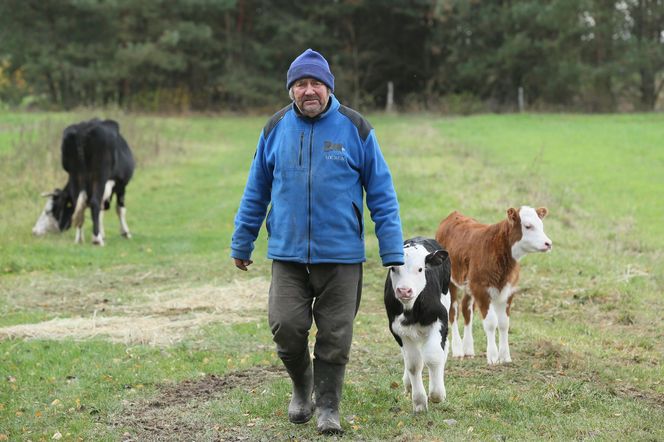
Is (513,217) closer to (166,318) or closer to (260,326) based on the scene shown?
(260,326)

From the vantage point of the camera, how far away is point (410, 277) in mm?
6031

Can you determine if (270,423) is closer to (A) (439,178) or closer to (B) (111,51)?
(A) (439,178)

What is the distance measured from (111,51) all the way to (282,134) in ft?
139

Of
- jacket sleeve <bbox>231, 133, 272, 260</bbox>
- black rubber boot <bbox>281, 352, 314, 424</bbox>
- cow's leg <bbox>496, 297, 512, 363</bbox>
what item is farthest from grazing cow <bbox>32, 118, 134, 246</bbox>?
black rubber boot <bbox>281, 352, 314, 424</bbox>

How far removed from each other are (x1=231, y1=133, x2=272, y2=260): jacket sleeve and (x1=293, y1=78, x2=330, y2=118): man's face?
0.44 metres

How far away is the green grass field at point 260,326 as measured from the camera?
20.5ft

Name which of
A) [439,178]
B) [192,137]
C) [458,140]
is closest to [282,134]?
[439,178]

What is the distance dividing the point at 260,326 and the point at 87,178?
7.26 meters

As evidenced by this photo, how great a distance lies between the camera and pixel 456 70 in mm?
48844

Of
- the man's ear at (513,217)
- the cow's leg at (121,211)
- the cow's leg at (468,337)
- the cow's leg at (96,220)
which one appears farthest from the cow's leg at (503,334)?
the cow's leg at (121,211)

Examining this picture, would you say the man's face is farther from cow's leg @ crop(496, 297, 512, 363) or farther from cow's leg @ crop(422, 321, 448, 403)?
cow's leg @ crop(496, 297, 512, 363)

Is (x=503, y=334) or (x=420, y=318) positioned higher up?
(x=420, y=318)

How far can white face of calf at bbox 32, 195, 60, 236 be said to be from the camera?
15.9 meters

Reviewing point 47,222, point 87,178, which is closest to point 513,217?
point 87,178
